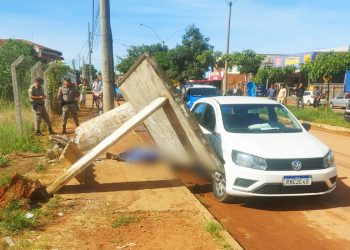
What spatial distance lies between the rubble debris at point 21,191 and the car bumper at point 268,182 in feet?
8.57

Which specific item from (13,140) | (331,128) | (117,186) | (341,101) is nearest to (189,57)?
(341,101)

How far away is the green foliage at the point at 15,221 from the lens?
4.57m

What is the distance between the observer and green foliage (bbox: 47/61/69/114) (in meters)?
17.5

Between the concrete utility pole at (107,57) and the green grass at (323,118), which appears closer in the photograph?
the concrete utility pole at (107,57)

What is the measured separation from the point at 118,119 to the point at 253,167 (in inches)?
187

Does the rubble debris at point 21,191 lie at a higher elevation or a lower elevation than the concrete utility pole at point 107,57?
lower

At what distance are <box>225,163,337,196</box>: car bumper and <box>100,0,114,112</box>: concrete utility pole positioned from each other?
263 inches

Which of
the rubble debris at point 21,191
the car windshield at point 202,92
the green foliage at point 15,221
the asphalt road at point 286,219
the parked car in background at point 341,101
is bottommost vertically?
the parked car in background at point 341,101

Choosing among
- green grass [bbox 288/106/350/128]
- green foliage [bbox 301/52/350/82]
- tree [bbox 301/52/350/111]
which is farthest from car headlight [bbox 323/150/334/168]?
green foliage [bbox 301/52/350/82]

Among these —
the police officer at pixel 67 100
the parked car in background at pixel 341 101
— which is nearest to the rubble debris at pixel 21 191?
the police officer at pixel 67 100

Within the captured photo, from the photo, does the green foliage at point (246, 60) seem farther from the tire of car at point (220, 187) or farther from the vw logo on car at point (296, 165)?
the vw logo on car at point (296, 165)

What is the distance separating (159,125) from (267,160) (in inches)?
94.3

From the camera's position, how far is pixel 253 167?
5.63 meters

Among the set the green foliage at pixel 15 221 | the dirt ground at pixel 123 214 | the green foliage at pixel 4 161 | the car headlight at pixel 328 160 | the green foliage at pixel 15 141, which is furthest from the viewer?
the green foliage at pixel 15 141
